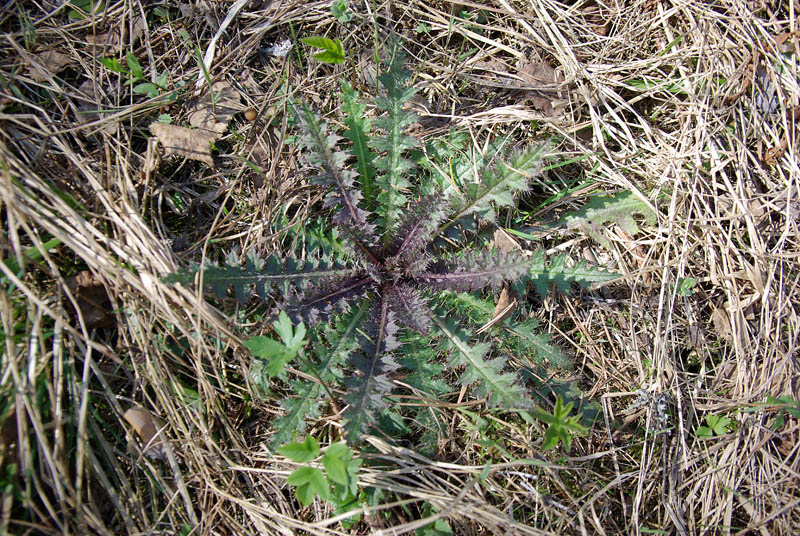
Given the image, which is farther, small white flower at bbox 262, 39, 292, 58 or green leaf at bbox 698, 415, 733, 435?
small white flower at bbox 262, 39, 292, 58

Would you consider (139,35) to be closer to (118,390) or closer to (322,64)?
(322,64)

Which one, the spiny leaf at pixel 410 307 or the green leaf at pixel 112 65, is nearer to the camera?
the spiny leaf at pixel 410 307

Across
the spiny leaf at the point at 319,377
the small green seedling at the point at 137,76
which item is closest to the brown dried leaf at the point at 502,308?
the spiny leaf at the point at 319,377

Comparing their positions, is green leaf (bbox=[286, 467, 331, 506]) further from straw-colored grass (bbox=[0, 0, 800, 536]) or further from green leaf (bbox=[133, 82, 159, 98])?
green leaf (bbox=[133, 82, 159, 98])

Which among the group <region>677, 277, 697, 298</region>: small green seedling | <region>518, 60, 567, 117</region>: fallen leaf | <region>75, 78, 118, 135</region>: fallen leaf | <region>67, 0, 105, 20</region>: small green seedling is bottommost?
<region>677, 277, 697, 298</region>: small green seedling

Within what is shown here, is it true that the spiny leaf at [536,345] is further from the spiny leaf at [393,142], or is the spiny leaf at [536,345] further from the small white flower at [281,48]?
the small white flower at [281,48]

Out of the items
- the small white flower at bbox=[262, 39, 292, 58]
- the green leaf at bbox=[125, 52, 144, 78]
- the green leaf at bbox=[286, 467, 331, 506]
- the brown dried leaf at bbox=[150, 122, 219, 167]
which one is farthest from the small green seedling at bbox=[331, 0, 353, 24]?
the green leaf at bbox=[286, 467, 331, 506]

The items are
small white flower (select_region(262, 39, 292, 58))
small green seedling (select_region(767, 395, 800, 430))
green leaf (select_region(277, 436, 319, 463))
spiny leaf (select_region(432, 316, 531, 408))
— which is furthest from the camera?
small white flower (select_region(262, 39, 292, 58))
